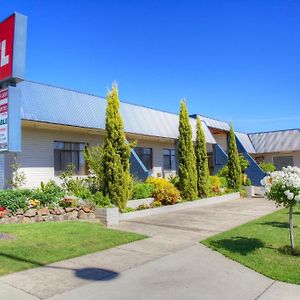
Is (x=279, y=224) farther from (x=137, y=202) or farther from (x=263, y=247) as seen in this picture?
(x=137, y=202)

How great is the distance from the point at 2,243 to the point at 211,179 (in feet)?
51.5

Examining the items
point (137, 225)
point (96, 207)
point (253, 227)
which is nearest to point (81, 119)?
point (96, 207)

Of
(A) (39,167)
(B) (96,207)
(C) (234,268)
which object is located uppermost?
(A) (39,167)

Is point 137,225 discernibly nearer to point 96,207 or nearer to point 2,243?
point 96,207

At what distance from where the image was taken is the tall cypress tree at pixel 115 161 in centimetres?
1375

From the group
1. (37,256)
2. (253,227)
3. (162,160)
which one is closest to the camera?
(37,256)

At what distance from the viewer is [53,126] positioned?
1623 centimetres

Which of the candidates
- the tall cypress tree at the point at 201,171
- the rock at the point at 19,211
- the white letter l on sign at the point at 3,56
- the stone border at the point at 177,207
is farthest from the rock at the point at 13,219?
the tall cypress tree at the point at 201,171

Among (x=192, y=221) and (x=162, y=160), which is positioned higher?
(x=162, y=160)

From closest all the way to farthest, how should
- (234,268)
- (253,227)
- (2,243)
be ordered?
(234,268) < (2,243) < (253,227)

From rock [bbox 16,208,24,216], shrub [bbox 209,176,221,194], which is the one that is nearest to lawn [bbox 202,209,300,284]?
rock [bbox 16,208,24,216]

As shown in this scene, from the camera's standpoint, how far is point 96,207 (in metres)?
13.2

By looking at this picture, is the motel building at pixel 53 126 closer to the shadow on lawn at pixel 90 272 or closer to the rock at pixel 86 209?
the shadow on lawn at pixel 90 272

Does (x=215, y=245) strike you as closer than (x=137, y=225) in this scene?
Yes
